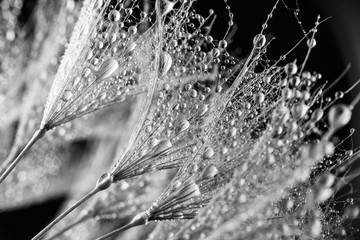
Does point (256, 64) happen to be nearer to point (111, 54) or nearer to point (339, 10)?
point (111, 54)

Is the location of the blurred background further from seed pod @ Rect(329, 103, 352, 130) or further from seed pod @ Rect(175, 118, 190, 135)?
seed pod @ Rect(329, 103, 352, 130)

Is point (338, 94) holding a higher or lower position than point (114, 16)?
lower

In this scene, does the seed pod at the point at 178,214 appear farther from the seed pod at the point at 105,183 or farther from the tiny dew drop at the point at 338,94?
the tiny dew drop at the point at 338,94

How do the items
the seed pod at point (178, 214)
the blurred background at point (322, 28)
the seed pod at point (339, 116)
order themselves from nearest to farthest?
the seed pod at point (339, 116)
the seed pod at point (178, 214)
the blurred background at point (322, 28)

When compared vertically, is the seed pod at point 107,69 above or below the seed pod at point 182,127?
above

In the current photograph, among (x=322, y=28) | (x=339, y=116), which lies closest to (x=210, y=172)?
(x=339, y=116)

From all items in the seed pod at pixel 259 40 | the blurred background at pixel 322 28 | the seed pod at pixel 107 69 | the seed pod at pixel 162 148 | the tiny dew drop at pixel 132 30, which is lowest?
the seed pod at pixel 162 148

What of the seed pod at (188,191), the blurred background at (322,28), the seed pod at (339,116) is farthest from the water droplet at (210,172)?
the blurred background at (322,28)

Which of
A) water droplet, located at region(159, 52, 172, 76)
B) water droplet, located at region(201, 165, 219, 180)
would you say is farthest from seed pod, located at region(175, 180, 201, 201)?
water droplet, located at region(159, 52, 172, 76)

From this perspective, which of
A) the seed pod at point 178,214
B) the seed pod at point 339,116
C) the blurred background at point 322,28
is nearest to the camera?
the seed pod at point 339,116

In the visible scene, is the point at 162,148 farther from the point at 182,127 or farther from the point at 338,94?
the point at 338,94
